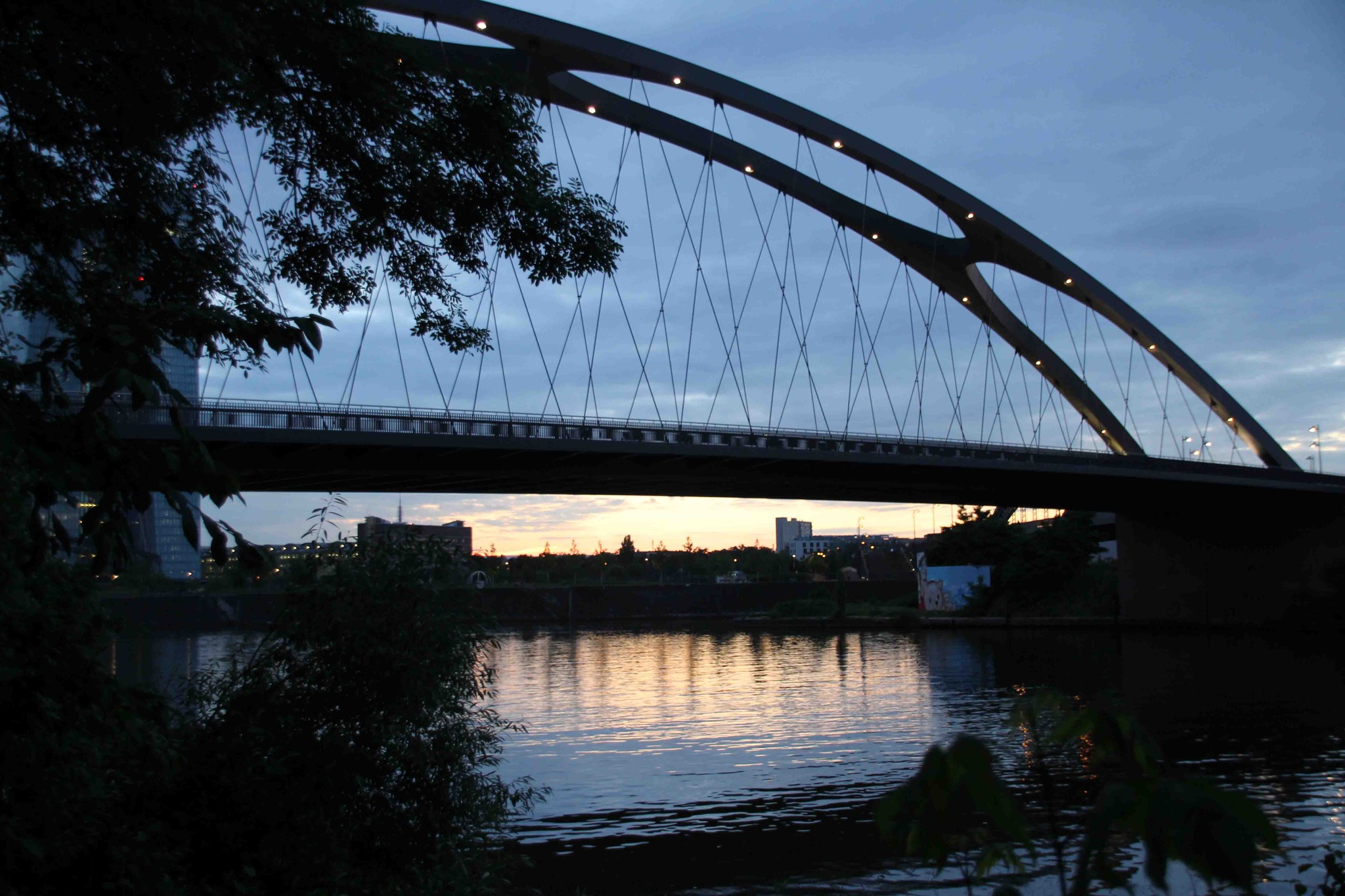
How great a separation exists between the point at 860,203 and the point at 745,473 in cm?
1668

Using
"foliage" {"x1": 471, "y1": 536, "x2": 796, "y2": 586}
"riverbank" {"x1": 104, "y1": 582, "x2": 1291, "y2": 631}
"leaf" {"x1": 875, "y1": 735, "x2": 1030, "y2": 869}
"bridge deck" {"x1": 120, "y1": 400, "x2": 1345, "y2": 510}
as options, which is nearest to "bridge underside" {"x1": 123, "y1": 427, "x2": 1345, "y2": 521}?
"bridge deck" {"x1": 120, "y1": 400, "x2": 1345, "y2": 510}

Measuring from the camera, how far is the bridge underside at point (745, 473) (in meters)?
27.5

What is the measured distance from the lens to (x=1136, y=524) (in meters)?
52.1

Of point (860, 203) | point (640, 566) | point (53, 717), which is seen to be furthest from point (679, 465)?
point (640, 566)

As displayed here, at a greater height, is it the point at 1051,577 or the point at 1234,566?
the point at 1234,566

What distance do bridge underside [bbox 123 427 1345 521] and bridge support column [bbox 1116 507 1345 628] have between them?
845mm

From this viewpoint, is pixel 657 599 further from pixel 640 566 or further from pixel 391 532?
pixel 391 532

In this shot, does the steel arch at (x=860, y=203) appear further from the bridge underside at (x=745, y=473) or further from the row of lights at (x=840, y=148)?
the bridge underside at (x=745, y=473)

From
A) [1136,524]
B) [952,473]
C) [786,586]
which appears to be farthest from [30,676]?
[786,586]

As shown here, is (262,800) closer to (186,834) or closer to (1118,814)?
(186,834)

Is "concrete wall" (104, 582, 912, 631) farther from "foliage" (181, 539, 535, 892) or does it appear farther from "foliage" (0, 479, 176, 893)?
"foliage" (0, 479, 176, 893)

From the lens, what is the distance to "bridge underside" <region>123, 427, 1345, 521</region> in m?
27.5

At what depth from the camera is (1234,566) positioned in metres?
48.1

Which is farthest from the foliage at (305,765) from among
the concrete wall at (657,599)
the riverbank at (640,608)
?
the concrete wall at (657,599)
